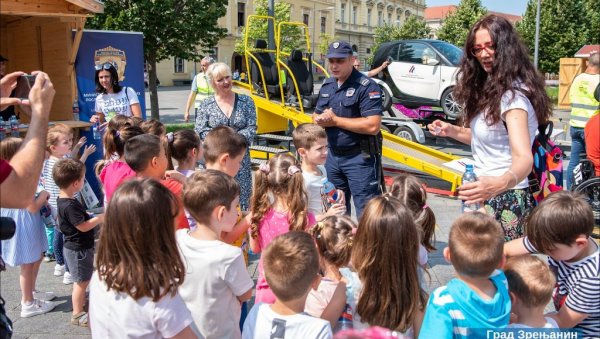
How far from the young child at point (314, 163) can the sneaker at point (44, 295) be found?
8.13 feet

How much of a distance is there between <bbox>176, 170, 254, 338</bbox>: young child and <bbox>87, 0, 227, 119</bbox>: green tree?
14.0 metres

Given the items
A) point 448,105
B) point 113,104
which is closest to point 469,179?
point 113,104

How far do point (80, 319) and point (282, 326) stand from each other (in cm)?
251

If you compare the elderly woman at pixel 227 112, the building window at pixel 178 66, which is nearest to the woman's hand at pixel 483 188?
the elderly woman at pixel 227 112

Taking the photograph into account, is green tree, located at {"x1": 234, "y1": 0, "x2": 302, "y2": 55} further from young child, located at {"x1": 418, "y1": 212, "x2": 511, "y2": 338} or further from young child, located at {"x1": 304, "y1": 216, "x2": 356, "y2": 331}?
young child, located at {"x1": 418, "y1": 212, "x2": 511, "y2": 338}

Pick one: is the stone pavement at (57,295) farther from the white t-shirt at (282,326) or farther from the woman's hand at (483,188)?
the white t-shirt at (282,326)

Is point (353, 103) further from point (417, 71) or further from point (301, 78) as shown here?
point (417, 71)

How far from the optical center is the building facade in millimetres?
49312

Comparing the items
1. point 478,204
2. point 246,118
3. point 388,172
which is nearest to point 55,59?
point 246,118

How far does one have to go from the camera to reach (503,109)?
2789 millimetres

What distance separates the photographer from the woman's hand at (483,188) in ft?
8.43

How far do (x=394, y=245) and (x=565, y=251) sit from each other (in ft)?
2.57

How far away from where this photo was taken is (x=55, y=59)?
805cm

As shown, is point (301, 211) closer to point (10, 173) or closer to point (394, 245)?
point (394, 245)
